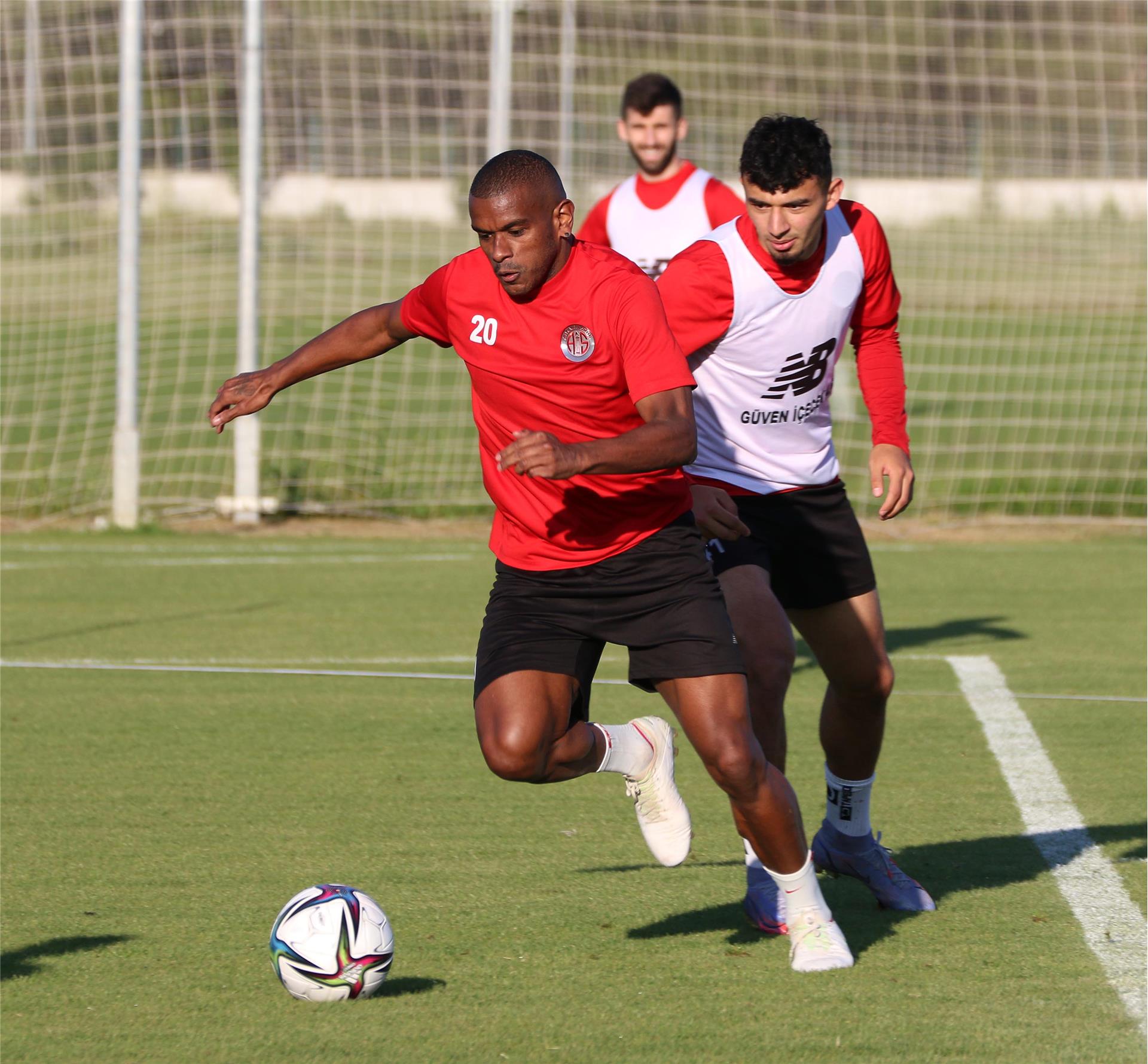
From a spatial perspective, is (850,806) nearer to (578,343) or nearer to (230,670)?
(578,343)

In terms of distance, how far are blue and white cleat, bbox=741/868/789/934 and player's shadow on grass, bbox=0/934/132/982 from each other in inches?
64.1

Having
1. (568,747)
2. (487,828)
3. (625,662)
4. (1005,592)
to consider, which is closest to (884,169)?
(1005,592)

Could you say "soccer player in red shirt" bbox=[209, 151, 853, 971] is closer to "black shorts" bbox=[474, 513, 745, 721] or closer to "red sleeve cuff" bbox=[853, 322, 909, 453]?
"black shorts" bbox=[474, 513, 745, 721]

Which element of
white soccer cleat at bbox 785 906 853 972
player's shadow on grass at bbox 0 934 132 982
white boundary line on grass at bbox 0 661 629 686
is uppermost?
white boundary line on grass at bbox 0 661 629 686

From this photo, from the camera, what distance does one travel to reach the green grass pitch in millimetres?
3689

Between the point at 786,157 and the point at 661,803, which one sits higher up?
the point at 786,157

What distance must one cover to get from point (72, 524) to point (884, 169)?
6.95 metres

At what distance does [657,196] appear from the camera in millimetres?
7934

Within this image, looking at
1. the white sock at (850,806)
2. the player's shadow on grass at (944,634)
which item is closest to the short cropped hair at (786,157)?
the white sock at (850,806)

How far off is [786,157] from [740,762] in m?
1.52

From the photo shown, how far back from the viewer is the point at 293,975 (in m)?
3.80

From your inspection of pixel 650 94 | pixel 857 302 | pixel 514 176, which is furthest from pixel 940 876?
pixel 650 94

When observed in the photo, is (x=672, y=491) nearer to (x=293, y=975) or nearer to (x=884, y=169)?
(x=293, y=975)

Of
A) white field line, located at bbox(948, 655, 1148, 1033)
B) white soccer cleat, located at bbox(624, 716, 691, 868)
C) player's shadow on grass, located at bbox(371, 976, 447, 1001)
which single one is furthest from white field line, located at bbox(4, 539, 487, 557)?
player's shadow on grass, located at bbox(371, 976, 447, 1001)
